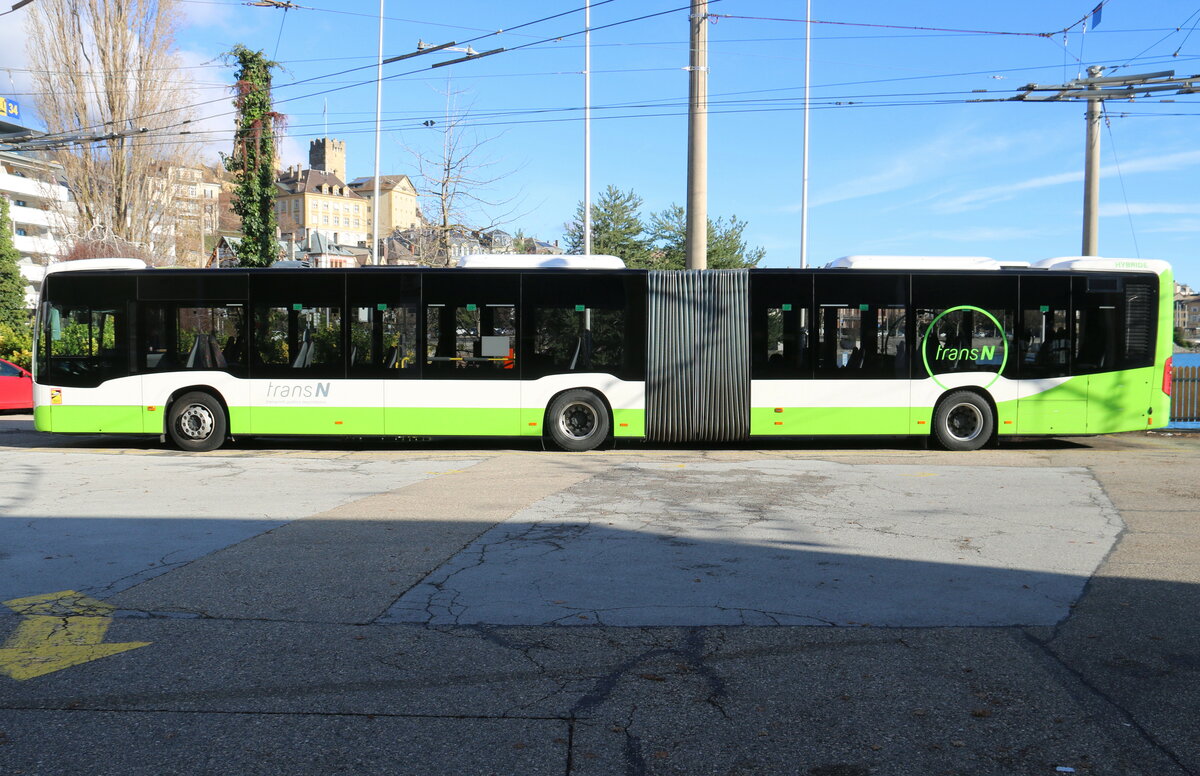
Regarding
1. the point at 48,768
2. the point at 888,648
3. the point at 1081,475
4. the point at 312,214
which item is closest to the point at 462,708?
the point at 48,768

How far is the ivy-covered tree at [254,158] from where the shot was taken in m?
35.1

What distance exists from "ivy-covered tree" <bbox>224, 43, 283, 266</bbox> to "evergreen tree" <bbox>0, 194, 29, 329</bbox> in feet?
48.6

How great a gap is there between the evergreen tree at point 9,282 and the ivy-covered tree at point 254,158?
14821 mm

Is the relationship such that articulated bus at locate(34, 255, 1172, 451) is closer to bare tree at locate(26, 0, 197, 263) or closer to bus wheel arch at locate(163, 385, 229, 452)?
bus wheel arch at locate(163, 385, 229, 452)

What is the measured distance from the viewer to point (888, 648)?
5.16m

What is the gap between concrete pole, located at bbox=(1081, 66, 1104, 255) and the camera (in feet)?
65.9

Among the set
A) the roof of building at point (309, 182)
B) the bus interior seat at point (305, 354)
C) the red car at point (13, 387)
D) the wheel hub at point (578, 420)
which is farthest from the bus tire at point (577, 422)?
the roof of building at point (309, 182)

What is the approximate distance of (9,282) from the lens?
45.8 m

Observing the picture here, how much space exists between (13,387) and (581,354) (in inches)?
591

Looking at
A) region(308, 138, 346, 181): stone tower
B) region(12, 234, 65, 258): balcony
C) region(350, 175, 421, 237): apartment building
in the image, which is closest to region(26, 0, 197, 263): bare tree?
region(12, 234, 65, 258): balcony

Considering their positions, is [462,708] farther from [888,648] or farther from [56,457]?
[56,457]

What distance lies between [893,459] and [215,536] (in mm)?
9595

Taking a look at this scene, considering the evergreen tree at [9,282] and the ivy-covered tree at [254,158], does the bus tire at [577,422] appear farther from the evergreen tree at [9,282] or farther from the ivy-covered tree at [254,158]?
the evergreen tree at [9,282]

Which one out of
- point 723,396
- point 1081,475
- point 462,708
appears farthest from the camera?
point 723,396
